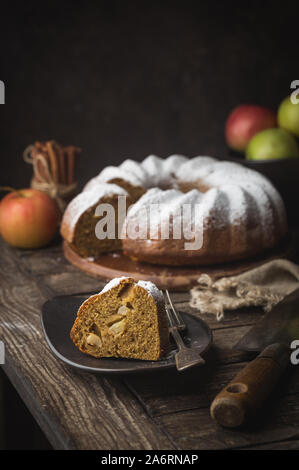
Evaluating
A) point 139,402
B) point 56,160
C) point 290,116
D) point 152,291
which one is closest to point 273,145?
point 290,116

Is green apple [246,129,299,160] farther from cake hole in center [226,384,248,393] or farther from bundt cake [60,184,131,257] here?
cake hole in center [226,384,248,393]

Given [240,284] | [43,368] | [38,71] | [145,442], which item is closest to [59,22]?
[38,71]

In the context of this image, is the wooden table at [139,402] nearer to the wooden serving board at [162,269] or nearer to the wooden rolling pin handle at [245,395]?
the wooden rolling pin handle at [245,395]

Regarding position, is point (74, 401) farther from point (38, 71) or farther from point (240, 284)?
point (38, 71)

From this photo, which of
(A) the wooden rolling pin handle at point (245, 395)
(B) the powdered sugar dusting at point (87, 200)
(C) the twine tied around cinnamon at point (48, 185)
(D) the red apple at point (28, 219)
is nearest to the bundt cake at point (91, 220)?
(B) the powdered sugar dusting at point (87, 200)

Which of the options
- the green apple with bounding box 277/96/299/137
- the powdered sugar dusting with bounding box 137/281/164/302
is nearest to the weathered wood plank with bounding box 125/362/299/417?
the powdered sugar dusting with bounding box 137/281/164/302
